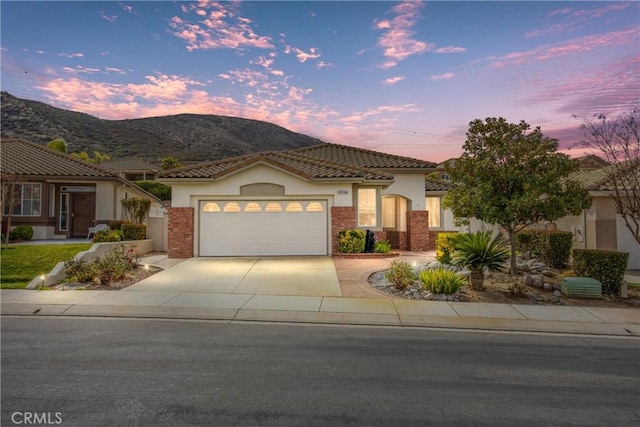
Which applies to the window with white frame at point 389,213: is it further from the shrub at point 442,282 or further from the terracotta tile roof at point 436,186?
the shrub at point 442,282

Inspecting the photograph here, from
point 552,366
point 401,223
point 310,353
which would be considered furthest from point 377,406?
point 401,223

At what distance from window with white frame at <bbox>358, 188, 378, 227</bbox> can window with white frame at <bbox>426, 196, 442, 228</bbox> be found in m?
5.17

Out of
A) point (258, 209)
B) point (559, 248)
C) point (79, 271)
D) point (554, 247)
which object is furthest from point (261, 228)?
point (559, 248)

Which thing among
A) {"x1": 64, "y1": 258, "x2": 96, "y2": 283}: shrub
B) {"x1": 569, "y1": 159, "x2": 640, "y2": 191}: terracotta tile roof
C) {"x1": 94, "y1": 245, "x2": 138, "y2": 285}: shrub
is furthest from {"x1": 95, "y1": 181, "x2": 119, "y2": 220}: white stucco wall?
{"x1": 569, "y1": 159, "x2": 640, "y2": 191}: terracotta tile roof

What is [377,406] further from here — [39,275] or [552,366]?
[39,275]

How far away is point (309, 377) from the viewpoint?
491 cm

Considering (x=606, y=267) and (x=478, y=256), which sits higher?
(x=478, y=256)

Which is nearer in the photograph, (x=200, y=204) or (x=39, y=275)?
(x=39, y=275)

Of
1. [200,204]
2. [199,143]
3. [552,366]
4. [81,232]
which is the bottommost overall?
[552,366]

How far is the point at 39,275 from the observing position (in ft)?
37.6

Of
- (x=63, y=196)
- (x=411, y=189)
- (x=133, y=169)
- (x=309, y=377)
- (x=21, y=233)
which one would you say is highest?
(x=133, y=169)

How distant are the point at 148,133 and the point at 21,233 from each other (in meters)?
85.8

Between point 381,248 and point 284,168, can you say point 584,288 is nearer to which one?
point 381,248

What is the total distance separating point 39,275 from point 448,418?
1261 centimetres
